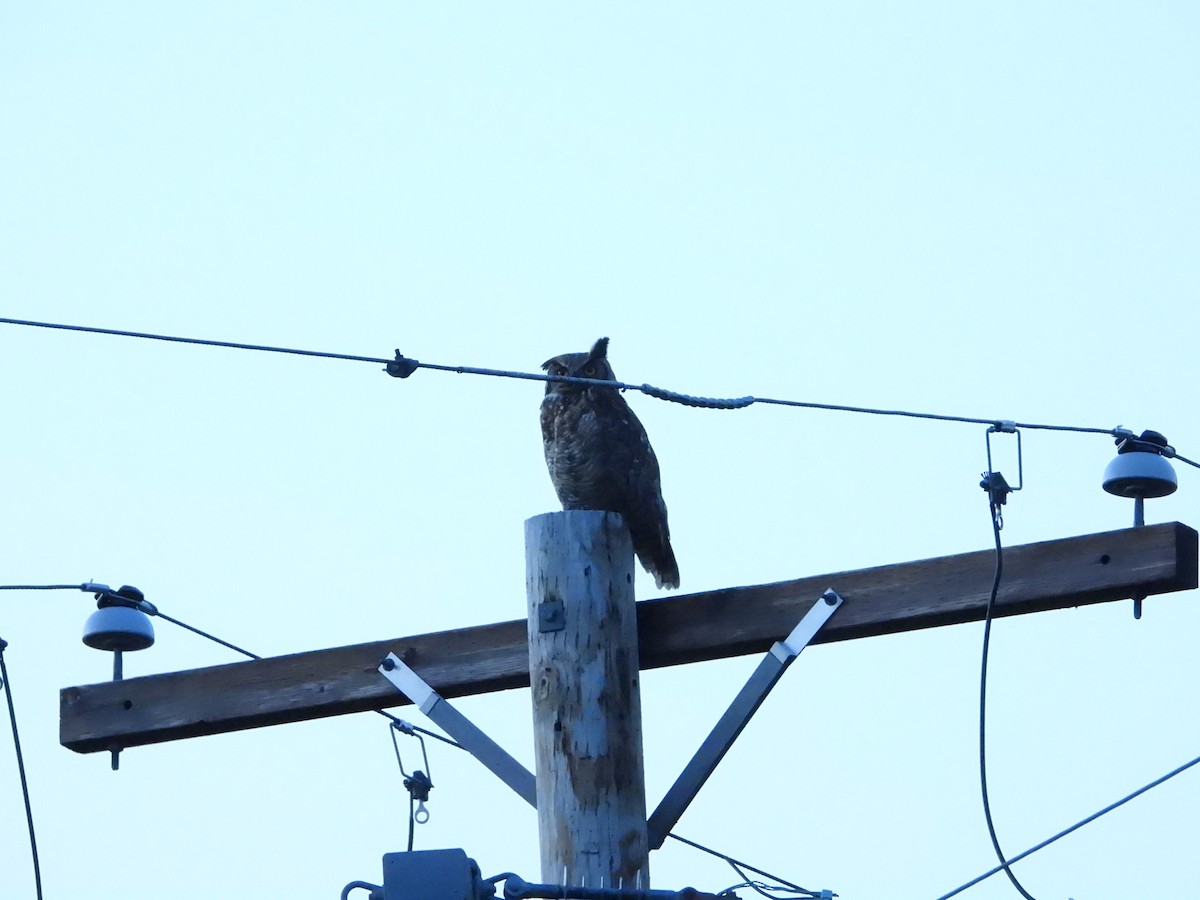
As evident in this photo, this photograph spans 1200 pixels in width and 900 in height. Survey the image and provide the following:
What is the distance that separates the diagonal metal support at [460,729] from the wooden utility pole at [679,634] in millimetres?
39

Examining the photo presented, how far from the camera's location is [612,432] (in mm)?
5586

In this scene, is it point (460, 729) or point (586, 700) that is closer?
point (586, 700)

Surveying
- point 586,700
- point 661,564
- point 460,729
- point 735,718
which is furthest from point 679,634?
point 661,564

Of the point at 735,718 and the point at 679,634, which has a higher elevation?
the point at 679,634

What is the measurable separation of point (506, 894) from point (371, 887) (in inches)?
10.7

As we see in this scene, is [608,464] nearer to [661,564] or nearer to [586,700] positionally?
[661,564]

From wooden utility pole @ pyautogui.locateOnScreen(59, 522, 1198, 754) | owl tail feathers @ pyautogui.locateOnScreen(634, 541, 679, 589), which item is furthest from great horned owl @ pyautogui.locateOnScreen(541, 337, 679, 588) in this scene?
wooden utility pole @ pyautogui.locateOnScreen(59, 522, 1198, 754)

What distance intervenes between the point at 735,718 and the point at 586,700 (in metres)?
0.41

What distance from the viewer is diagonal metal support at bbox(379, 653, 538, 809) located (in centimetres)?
459

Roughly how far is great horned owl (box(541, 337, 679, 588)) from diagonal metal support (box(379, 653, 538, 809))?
0.76 meters

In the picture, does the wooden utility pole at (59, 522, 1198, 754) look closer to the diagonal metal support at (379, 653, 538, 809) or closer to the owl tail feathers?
the diagonal metal support at (379, 653, 538, 809)

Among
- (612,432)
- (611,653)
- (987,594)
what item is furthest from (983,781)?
(612,432)

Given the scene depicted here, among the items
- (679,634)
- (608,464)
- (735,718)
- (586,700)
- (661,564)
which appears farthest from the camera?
(661,564)

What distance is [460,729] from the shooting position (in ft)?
15.8
